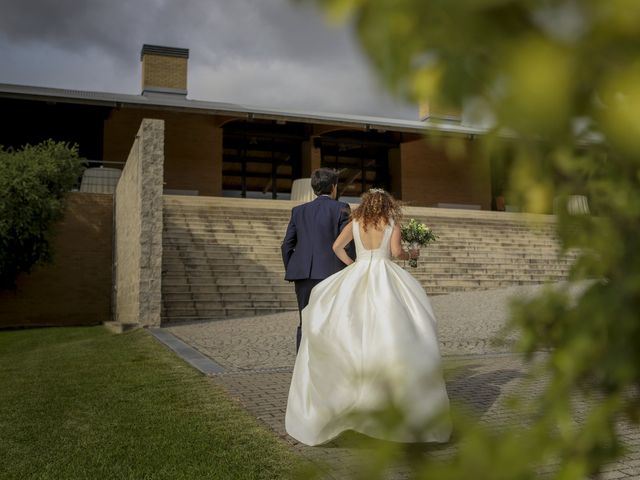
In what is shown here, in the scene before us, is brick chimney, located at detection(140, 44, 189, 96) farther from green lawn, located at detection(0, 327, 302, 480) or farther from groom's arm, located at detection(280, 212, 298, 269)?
groom's arm, located at detection(280, 212, 298, 269)

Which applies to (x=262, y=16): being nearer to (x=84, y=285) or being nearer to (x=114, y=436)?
(x=114, y=436)

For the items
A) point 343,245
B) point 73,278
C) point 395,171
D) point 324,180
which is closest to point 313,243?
point 343,245

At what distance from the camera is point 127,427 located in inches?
185

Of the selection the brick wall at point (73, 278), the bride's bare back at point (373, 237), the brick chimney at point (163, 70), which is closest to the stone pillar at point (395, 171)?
the brick chimney at point (163, 70)

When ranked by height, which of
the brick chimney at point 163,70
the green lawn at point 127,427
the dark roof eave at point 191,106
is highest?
the brick chimney at point 163,70

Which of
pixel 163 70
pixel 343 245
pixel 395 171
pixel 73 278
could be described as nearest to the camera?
pixel 343 245

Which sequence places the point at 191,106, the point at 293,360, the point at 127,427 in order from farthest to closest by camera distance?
the point at 191,106 → the point at 293,360 → the point at 127,427

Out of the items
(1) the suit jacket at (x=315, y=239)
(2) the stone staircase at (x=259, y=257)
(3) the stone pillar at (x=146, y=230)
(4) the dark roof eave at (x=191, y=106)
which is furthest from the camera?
Result: (4) the dark roof eave at (x=191, y=106)

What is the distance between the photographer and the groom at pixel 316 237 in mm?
6348

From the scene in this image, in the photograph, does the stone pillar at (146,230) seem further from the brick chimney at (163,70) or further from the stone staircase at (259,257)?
the brick chimney at (163,70)

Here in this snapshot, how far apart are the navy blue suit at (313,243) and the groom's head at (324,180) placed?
3.2 inches

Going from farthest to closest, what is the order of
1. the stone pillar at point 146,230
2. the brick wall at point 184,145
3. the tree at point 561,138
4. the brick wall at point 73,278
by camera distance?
the brick wall at point 184,145 < the brick wall at point 73,278 < the stone pillar at point 146,230 < the tree at point 561,138

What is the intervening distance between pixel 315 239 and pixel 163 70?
75.7 ft

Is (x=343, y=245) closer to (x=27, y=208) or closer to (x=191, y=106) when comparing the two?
(x=27, y=208)
